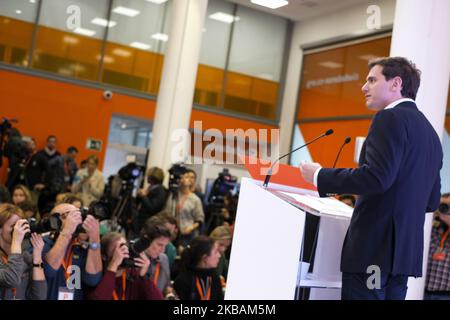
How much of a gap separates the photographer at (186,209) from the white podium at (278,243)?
405 cm

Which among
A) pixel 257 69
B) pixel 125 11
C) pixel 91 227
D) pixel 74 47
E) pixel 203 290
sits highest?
pixel 125 11

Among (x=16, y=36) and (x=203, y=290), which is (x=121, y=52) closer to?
(x=16, y=36)

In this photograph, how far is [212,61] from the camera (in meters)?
10.8

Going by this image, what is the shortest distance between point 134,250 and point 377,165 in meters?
2.14

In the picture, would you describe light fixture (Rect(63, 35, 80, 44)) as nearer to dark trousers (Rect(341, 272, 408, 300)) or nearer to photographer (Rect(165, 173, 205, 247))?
photographer (Rect(165, 173, 205, 247))

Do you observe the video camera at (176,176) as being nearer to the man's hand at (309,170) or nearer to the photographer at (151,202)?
the photographer at (151,202)

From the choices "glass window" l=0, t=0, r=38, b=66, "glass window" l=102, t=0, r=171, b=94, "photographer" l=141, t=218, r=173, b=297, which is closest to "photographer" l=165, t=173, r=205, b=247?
"photographer" l=141, t=218, r=173, b=297

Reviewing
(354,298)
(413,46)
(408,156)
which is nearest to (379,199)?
(408,156)

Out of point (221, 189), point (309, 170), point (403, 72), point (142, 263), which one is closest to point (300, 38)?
point (221, 189)

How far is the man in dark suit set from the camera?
6.24ft

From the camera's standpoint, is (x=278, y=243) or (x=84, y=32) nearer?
(x=278, y=243)

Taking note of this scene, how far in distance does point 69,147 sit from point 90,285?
658 cm

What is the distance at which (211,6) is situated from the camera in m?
9.74

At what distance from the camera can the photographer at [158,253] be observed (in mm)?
4016
